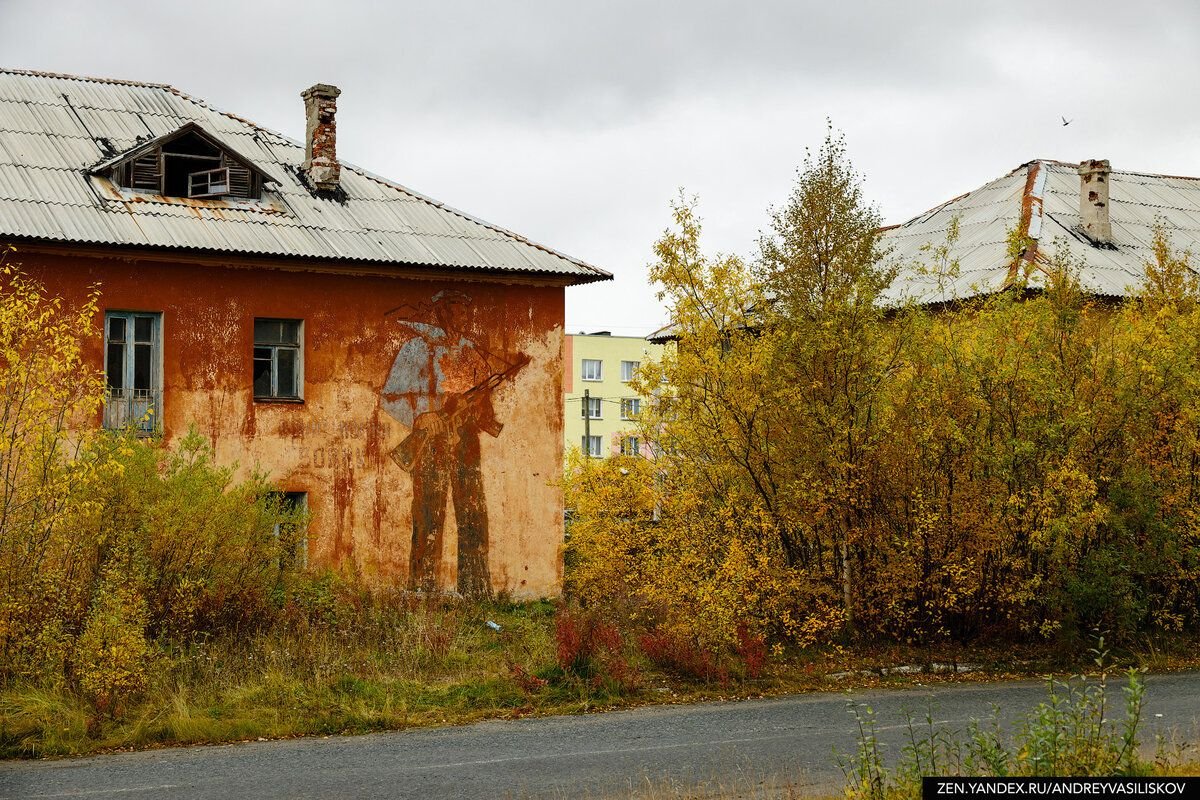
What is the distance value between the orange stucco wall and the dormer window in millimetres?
1825

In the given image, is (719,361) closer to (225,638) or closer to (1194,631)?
(225,638)

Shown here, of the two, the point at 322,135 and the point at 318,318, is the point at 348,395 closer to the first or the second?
the point at 318,318

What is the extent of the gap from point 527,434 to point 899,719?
10.1m

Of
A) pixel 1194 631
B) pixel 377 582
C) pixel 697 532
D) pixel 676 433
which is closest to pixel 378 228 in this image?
pixel 377 582

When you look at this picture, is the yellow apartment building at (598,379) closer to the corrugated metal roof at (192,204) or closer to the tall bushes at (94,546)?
the corrugated metal roof at (192,204)

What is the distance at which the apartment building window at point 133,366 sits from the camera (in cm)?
1867

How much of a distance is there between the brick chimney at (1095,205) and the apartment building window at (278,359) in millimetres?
18351

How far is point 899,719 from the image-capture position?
13.0m

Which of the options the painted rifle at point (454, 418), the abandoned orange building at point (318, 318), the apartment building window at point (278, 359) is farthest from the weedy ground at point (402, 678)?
the apartment building window at point (278, 359)

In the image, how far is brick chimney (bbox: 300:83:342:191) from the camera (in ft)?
Result: 72.4

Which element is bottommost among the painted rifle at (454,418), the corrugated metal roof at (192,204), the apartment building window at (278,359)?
the painted rifle at (454,418)

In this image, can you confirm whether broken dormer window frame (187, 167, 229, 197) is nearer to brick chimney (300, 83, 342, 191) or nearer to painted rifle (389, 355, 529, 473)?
brick chimney (300, 83, 342, 191)

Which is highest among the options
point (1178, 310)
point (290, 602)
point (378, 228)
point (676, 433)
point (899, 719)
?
point (378, 228)

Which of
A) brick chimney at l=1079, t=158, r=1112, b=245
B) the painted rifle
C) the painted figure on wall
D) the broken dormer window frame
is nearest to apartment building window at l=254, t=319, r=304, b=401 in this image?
the painted figure on wall
